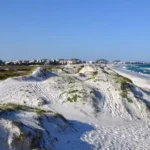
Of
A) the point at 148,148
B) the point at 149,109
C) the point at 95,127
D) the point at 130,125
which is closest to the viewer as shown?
the point at 148,148

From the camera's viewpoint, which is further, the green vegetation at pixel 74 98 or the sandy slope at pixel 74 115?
the green vegetation at pixel 74 98

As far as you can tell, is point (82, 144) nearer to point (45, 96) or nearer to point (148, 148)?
point (148, 148)

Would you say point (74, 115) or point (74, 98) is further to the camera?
point (74, 98)

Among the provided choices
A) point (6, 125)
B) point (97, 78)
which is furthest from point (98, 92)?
point (6, 125)

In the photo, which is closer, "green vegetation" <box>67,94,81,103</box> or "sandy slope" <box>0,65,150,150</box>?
"sandy slope" <box>0,65,150,150</box>

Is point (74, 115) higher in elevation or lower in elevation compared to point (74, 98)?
lower

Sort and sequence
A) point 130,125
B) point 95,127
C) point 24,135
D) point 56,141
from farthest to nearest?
point 130,125 → point 95,127 → point 56,141 → point 24,135

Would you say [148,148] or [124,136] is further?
[124,136]

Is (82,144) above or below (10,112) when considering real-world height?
below
